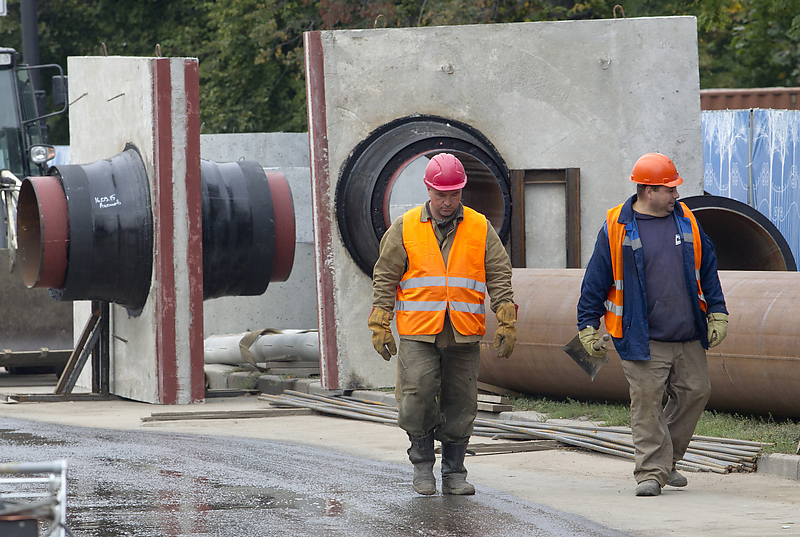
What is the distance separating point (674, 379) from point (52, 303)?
9.33 meters

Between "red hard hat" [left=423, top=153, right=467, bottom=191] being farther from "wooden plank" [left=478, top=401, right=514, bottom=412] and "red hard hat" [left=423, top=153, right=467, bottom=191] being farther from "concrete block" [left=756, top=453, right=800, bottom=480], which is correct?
"wooden plank" [left=478, top=401, right=514, bottom=412]

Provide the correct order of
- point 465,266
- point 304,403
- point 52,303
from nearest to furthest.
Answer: point 465,266 → point 304,403 → point 52,303

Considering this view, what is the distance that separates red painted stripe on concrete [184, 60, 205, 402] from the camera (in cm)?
1195

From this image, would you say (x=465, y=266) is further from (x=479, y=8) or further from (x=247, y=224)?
(x=479, y=8)

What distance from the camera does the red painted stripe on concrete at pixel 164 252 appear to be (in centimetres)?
1184

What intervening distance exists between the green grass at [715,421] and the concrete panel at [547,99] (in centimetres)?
245

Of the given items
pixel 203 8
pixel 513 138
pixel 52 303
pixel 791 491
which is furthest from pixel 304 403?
pixel 203 8

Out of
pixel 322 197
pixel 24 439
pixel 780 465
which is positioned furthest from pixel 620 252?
pixel 322 197

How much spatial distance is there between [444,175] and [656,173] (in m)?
1.18

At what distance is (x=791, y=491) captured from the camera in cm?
696

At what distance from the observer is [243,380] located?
45.6 feet

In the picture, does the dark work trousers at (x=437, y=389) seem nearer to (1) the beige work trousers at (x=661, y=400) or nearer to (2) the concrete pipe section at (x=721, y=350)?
(1) the beige work trousers at (x=661, y=400)

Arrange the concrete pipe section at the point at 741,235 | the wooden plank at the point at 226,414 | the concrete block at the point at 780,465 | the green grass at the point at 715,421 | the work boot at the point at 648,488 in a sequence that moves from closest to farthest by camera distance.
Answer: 1. the work boot at the point at 648,488
2. the concrete block at the point at 780,465
3. the green grass at the point at 715,421
4. the wooden plank at the point at 226,414
5. the concrete pipe section at the point at 741,235

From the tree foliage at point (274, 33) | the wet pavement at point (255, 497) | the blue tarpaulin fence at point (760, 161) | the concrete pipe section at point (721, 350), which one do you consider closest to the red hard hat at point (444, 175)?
the wet pavement at point (255, 497)
